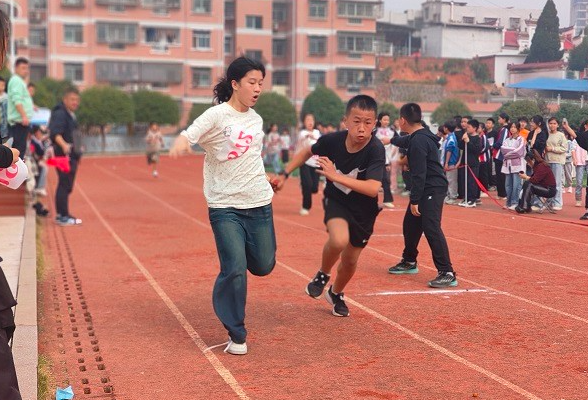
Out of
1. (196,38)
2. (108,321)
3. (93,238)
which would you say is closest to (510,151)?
(93,238)

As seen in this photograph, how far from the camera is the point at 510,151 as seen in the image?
1717 centimetres

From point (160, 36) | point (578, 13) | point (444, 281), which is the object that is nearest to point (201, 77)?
point (160, 36)

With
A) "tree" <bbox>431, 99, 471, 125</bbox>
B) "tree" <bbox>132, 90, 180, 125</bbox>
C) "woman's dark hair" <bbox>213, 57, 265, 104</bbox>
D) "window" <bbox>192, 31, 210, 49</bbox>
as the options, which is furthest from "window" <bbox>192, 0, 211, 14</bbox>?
"woman's dark hair" <bbox>213, 57, 265, 104</bbox>

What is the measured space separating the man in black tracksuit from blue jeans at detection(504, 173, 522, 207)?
8.86 meters

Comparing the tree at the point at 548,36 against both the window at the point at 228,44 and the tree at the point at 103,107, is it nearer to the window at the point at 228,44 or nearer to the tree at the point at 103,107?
the tree at the point at 103,107

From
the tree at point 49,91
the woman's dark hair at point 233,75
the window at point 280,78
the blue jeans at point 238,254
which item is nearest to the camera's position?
the blue jeans at point 238,254

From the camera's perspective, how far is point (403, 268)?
957 cm

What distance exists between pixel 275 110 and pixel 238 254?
53.0 metres

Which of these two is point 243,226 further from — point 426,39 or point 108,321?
point 426,39

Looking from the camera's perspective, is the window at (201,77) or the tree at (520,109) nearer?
the tree at (520,109)

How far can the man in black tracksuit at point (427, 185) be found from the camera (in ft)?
28.5

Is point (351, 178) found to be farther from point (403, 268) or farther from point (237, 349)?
point (403, 268)

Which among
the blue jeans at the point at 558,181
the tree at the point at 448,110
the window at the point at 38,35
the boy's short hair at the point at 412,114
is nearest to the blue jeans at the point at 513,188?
the blue jeans at the point at 558,181

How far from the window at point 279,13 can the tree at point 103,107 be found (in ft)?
48.9
